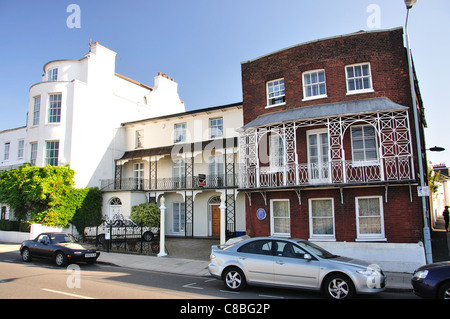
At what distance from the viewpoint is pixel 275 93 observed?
16906 mm

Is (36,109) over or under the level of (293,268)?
over

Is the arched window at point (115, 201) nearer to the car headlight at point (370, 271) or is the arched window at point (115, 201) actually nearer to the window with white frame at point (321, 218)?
the window with white frame at point (321, 218)

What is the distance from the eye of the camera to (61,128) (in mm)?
24953

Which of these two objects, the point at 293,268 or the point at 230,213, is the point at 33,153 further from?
the point at 293,268

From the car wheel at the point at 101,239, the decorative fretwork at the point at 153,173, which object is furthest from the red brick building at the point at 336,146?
the decorative fretwork at the point at 153,173

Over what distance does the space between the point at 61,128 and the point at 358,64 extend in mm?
20836

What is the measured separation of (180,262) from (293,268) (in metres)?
7.27

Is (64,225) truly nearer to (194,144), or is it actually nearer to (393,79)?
(194,144)

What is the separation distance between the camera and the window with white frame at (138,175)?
2622 centimetres

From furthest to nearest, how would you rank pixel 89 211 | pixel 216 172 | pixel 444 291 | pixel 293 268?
pixel 89 211 < pixel 216 172 < pixel 293 268 < pixel 444 291

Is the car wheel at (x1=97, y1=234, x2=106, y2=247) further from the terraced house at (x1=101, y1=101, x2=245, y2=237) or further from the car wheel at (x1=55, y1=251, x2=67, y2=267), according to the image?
the car wheel at (x1=55, y1=251, x2=67, y2=267)

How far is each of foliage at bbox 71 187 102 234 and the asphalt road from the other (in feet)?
37.7

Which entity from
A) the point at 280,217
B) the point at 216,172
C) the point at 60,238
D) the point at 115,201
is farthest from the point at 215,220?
the point at 60,238
